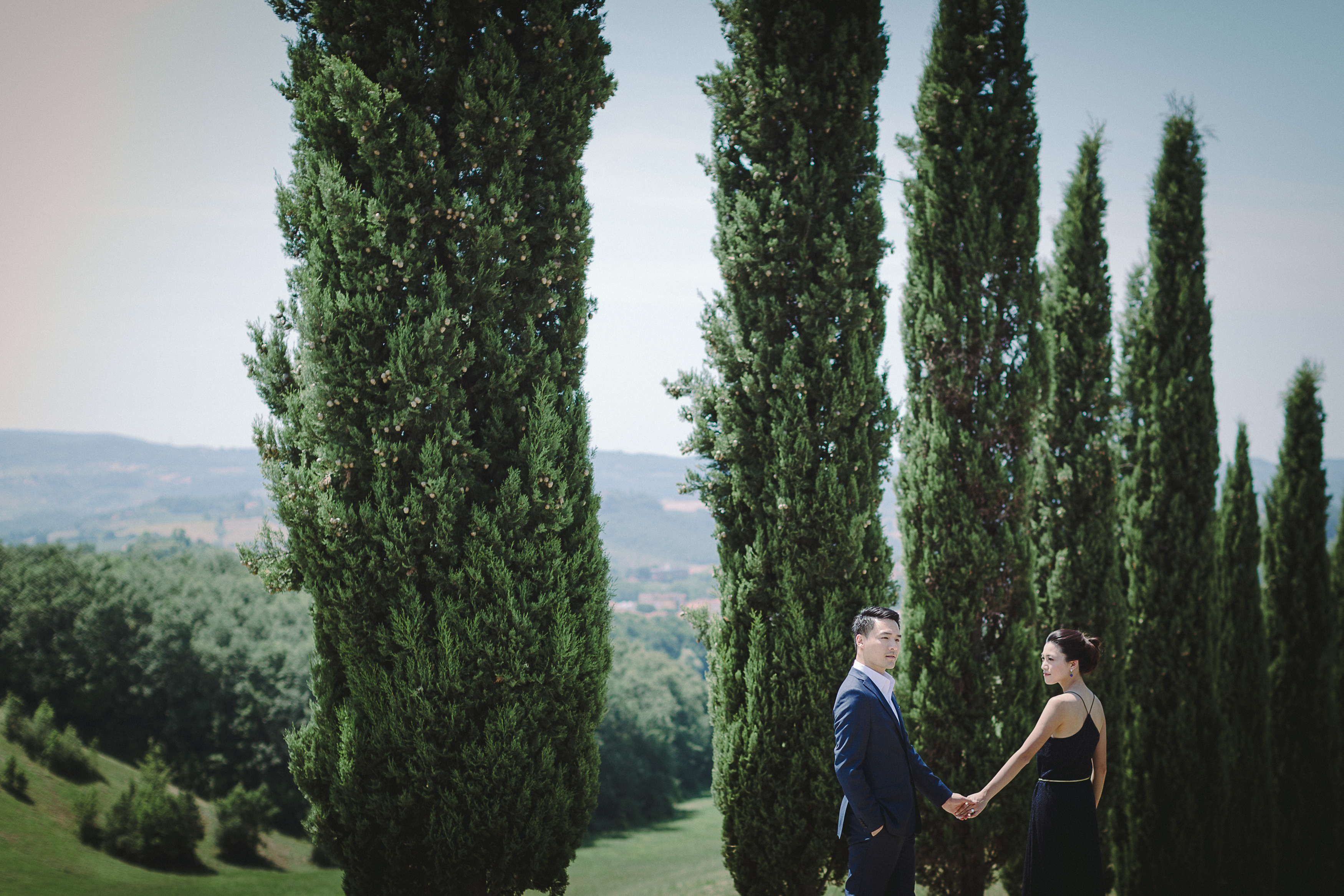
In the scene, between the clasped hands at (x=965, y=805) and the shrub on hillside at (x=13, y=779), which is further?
the shrub on hillside at (x=13, y=779)

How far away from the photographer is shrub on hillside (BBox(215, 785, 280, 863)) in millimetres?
27703

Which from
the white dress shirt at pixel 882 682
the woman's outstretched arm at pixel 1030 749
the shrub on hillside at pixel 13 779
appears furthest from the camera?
the shrub on hillside at pixel 13 779

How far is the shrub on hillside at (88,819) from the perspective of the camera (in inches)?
926

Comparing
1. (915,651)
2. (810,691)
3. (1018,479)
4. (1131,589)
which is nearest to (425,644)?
(810,691)

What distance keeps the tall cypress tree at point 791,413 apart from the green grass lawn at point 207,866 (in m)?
5.59

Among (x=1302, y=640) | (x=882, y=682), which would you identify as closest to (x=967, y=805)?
(x=882, y=682)

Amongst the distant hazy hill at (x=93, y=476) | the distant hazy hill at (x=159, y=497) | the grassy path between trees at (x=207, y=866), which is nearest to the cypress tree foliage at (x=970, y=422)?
the grassy path between trees at (x=207, y=866)

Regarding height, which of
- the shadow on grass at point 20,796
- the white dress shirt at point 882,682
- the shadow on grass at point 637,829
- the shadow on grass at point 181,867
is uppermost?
the white dress shirt at point 882,682

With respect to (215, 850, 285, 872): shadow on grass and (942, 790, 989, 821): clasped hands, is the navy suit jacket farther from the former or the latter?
(215, 850, 285, 872): shadow on grass

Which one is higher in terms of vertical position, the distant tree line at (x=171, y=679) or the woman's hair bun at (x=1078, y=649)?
the woman's hair bun at (x=1078, y=649)

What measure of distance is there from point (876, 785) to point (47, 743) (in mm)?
35358

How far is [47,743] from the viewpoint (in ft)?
90.7

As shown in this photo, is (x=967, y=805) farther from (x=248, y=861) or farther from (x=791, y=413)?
(x=248, y=861)

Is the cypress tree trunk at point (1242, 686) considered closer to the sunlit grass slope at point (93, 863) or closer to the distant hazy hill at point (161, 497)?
the sunlit grass slope at point (93, 863)
